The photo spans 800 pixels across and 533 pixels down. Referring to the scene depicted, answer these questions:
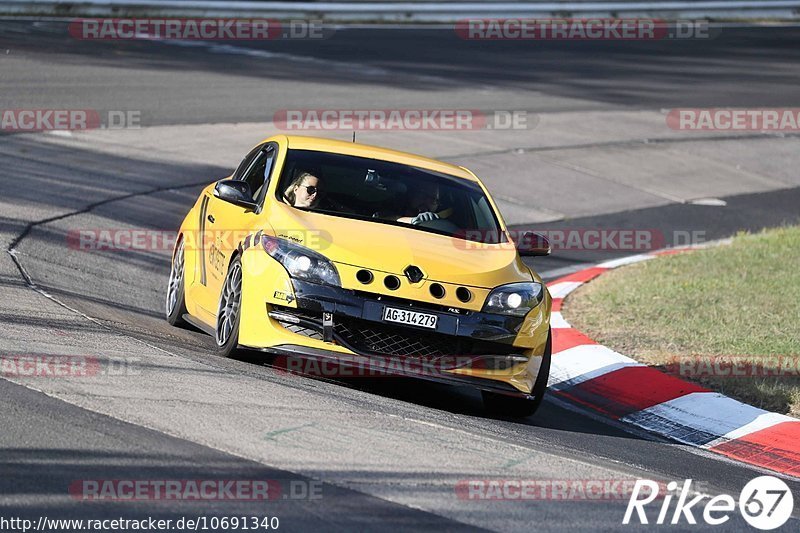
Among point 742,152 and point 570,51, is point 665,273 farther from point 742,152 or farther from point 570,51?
point 570,51

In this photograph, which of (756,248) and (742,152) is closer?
(756,248)

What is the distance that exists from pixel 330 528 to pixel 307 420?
1.46m

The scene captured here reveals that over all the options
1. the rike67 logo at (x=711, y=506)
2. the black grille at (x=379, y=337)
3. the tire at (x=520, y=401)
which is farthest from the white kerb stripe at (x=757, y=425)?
the black grille at (x=379, y=337)

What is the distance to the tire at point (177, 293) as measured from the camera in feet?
31.4

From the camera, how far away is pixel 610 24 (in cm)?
3281

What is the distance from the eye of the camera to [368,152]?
945 centimetres

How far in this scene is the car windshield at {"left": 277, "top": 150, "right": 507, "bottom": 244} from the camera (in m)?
8.74

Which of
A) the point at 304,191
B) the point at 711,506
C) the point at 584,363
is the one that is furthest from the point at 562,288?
the point at 711,506

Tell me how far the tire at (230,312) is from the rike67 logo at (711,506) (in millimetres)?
2832

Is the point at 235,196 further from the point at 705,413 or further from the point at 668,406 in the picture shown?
the point at 705,413

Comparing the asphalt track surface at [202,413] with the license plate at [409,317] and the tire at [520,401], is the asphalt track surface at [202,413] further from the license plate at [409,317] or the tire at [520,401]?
the license plate at [409,317]

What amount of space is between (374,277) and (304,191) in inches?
51.9

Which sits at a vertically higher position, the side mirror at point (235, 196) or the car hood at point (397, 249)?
the side mirror at point (235, 196)

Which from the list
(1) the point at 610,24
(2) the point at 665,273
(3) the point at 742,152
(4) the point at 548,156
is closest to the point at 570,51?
(1) the point at 610,24
